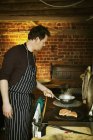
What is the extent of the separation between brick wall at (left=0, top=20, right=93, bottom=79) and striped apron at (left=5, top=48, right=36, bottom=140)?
3426 mm

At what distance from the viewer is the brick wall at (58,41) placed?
6711 mm

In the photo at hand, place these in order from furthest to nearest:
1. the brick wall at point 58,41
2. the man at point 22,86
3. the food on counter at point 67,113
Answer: the brick wall at point 58,41, the man at point 22,86, the food on counter at point 67,113

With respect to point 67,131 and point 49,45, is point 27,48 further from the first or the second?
point 49,45

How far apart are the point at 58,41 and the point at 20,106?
367 cm

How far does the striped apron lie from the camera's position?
11.1ft

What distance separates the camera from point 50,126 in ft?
8.91

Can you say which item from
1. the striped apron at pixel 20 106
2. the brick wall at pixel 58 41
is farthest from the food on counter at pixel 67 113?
the brick wall at pixel 58 41

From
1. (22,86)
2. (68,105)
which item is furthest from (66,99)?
(22,86)

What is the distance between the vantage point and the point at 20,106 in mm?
3387

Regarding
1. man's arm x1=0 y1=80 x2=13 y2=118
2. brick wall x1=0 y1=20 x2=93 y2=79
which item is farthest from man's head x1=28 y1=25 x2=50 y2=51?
brick wall x1=0 y1=20 x2=93 y2=79

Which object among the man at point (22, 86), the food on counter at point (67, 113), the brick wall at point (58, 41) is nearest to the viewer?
the food on counter at point (67, 113)

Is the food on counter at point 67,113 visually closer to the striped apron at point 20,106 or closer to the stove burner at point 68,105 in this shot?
the stove burner at point 68,105

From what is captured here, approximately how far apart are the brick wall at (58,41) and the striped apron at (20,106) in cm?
343

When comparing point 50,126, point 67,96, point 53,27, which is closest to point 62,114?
point 50,126
